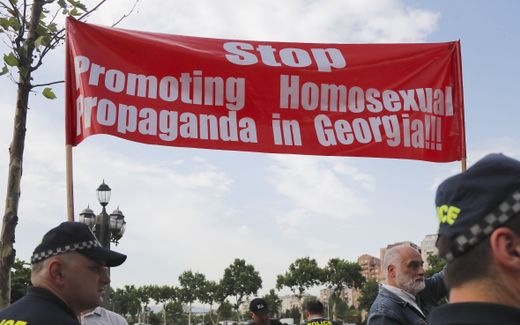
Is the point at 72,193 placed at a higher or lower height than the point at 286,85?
lower

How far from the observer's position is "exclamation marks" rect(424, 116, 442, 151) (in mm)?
6266

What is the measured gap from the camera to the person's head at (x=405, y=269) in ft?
15.9

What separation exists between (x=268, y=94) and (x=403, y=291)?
2478 mm

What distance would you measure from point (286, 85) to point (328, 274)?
81343mm

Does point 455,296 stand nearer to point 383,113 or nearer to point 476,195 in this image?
point 476,195

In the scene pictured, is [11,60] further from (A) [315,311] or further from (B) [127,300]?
(B) [127,300]

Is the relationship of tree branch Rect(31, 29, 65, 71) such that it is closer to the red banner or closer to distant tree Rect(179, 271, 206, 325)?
the red banner

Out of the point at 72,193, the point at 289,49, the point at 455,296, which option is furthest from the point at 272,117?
the point at 455,296

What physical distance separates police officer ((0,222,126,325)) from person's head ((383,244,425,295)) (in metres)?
2.43

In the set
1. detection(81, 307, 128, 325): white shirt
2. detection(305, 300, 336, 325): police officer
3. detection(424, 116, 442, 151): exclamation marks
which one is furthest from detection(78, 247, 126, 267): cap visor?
detection(305, 300, 336, 325): police officer

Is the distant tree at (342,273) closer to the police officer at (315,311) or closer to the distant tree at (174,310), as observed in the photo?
the distant tree at (174,310)

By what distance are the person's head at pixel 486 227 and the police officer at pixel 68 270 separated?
208 centimetres

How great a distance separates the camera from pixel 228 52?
6418mm

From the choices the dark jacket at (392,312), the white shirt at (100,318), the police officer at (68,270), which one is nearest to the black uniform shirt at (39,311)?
the police officer at (68,270)
